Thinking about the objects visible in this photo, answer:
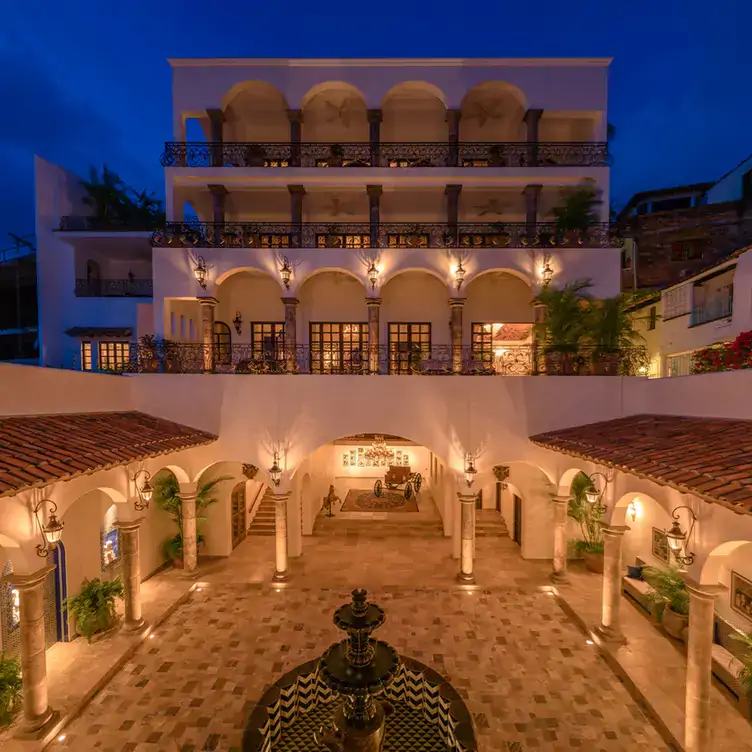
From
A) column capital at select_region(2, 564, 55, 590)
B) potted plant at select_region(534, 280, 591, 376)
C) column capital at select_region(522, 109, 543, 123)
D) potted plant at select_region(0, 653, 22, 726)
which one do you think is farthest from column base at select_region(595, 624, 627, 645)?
column capital at select_region(522, 109, 543, 123)

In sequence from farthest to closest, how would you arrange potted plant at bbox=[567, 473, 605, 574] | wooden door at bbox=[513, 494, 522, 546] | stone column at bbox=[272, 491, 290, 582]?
wooden door at bbox=[513, 494, 522, 546] → potted plant at bbox=[567, 473, 605, 574] → stone column at bbox=[272, 491, 290, 582]

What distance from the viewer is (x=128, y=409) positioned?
1247 cm

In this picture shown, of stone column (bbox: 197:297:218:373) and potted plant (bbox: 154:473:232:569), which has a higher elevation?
stone column (bbox: 197:297:218:373)

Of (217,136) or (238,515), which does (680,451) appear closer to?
(238,515)

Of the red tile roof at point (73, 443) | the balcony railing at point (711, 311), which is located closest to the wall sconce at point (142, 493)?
the red tile roof at point (73, 443)

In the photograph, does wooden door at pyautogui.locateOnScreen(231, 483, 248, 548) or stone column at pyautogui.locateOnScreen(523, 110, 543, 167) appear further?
wooden door at pyautogui.locateOnScreen(231, 483, 248, 548)

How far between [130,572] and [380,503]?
10.7m

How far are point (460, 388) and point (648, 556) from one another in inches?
272

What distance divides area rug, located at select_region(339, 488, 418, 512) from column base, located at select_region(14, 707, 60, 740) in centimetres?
1185

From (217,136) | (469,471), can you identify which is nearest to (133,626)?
(469,471)

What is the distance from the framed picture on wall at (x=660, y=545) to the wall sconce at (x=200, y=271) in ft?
48.8

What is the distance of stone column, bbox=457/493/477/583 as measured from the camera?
12.2 meters

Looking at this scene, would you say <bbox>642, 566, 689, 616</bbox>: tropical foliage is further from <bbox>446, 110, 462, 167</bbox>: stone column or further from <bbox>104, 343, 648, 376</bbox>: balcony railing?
<bbox>446, 110, 462, 167</bbox>: stone column

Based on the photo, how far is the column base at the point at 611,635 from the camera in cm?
954
